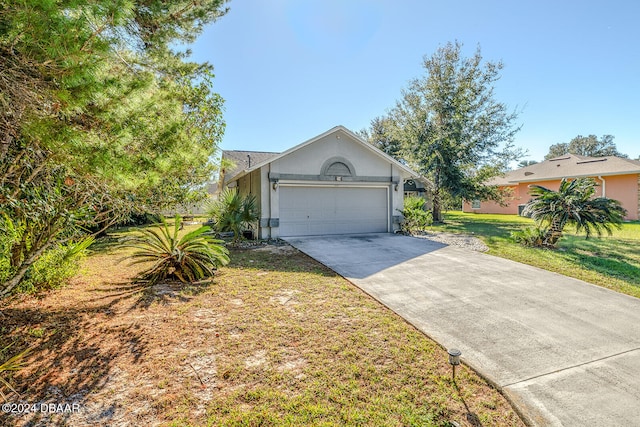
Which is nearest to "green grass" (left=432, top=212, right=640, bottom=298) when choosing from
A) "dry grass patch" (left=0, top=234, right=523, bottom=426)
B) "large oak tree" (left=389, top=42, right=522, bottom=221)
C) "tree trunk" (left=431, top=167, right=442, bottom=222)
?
"dry grass patch" (left=0, top=234, right=523, bottom=426)

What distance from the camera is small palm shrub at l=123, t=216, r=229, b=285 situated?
6.34 meters

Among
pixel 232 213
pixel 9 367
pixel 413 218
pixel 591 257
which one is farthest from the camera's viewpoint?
pixel 413 218

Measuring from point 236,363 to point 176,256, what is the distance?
3.83 m

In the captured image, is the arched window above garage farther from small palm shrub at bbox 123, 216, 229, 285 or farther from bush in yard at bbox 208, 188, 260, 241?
small palm shrub at bbox 123, 216, 229, 285

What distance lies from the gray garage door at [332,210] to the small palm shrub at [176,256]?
17.7 feet

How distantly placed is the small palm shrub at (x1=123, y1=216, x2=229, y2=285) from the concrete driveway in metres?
3.11

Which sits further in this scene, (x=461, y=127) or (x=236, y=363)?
(x=461, y=127)

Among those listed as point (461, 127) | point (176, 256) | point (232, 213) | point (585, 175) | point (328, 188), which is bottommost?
point (176, 256)

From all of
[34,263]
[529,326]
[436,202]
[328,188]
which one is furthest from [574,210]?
[34,263]

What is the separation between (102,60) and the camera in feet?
8.46

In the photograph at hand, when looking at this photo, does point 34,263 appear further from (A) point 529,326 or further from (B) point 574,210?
(B) point 574,210

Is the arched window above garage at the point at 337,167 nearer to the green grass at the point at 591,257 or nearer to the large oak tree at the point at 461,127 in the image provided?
the green grass at the point at 591,257

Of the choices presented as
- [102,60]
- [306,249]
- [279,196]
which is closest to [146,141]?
[102,60]

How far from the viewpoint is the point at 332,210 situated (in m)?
→ 12.8
